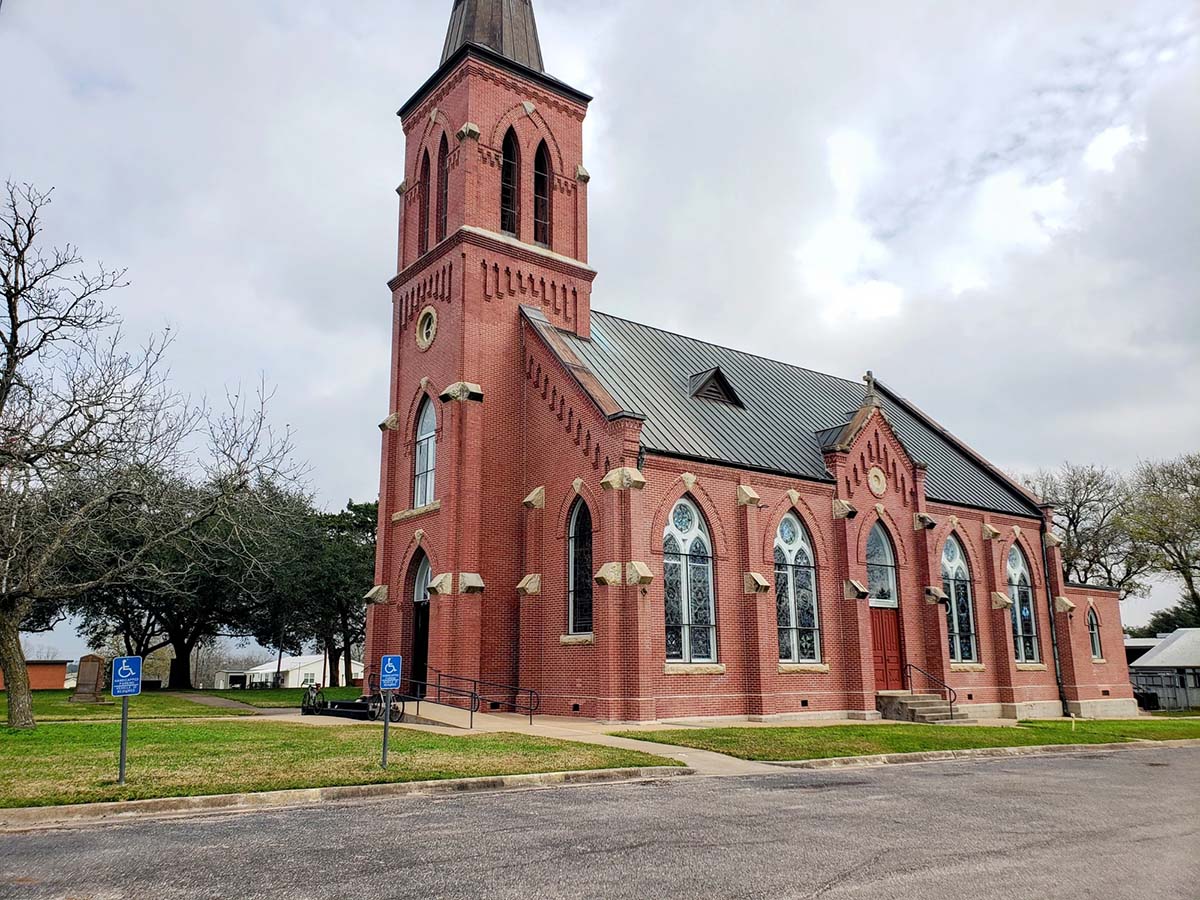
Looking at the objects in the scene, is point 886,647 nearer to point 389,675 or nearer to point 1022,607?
point 1022,607

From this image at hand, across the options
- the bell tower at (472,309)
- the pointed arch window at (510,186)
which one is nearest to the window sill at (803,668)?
the bell tower at (472,309)

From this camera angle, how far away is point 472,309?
25.5 metres

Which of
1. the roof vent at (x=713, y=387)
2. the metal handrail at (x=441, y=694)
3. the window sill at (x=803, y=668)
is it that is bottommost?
the metal handrail at (x=441, y=694)

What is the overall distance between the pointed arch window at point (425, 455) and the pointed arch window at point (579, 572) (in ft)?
15.6

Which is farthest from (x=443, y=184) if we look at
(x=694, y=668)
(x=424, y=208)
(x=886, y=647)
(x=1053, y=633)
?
(x=1053, y=633)

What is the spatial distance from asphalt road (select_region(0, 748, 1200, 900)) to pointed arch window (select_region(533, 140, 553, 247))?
19509mm

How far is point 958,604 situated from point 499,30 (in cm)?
2346

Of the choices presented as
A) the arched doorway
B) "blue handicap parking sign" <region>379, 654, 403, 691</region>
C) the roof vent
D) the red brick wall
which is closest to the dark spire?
the roof vent

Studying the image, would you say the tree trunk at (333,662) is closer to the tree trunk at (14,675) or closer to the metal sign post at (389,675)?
the tree trunk at (14,675)

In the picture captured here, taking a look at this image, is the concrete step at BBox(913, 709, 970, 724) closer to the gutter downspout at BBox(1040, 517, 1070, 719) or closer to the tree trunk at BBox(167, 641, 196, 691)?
the gutter downspout at BBox(1040, 517, 1070, 719)

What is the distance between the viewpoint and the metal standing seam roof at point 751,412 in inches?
993

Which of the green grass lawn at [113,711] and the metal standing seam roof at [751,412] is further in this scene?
the metal standing seam roof at [751,412]

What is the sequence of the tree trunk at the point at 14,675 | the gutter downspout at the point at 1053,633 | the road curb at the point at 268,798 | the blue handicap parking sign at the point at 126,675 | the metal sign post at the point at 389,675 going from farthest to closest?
the gutter downspout at the point at 1053,633 → the tree trunk at the point at 14,675 → the metal sign post at the point at 389,675 → the blue handicap parking sign at the point at 126,675 → the road curb at the point at 268,798

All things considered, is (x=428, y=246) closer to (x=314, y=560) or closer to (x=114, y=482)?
(x=114, y=482)
